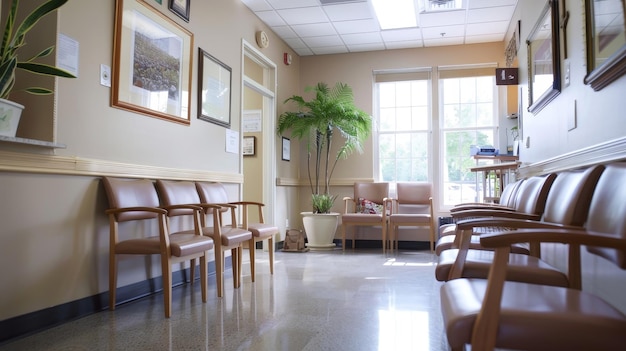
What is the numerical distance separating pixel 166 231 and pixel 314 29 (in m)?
3.97

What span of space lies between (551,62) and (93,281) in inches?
131

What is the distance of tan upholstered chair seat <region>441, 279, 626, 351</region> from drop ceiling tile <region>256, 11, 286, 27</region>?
15.5 ft

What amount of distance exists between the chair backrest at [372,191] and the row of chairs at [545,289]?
14.5 ft

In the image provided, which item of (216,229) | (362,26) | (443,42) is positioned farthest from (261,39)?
(216,229)

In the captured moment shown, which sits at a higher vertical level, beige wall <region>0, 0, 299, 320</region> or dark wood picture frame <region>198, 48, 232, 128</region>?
dark wood picture frame <region>198, 48, 232, 128</region>

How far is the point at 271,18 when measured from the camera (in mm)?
5387

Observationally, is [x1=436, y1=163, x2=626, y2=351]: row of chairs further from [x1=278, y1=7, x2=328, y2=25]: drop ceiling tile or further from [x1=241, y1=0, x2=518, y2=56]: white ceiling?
[x1=278, y1=7, x2=328, y2=25]: drop ceiling tile

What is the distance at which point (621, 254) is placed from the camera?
1.29m

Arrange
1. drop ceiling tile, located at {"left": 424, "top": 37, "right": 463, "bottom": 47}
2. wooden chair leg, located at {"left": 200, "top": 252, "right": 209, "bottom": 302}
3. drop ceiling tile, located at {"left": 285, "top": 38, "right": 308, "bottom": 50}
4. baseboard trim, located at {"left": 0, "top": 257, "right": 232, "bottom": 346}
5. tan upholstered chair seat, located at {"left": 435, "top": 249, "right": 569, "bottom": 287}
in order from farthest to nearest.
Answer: drop ceiling tile, located at {"left": 285, "top": 38, "right": 308, "bottom": 50}
drop ceiling tile, located at {"left": 424, "top": 37, "right": 463, "bottom": 47}
wooden chair leg, located at {"left": 200, "top": 252, "right": 209, "bottom": 302}
baseboard trim, located at {"left": 0, "top": 257, "right": 232, "bottom": 346}
tan upholstered chair seat, located at {"left": 435, "top": 249, "right": 569, "bottom": 287}

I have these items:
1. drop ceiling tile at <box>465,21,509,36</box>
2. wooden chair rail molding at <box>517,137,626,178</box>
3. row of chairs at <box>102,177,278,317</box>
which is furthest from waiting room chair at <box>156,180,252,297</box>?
drop ceiling tile at <box>465,21,509,36</box>

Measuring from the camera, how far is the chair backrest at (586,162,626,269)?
1.31m

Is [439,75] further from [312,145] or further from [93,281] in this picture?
[93,281]

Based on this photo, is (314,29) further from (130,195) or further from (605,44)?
(605,44)

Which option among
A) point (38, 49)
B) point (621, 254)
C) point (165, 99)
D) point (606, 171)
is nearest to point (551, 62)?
point (606, 171)
